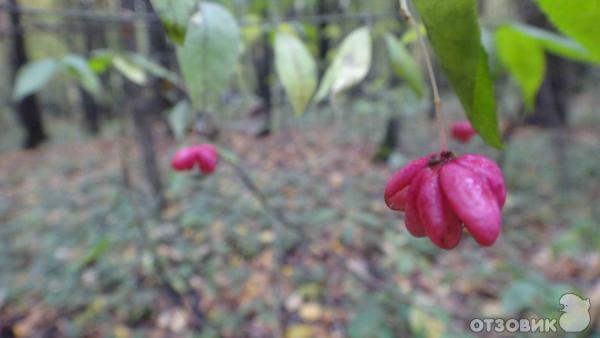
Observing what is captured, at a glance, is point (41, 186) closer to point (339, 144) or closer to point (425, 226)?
point (339, 144)

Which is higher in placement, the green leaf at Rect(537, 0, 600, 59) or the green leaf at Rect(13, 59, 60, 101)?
the green leaf at Rect(537, 0, 600, 59)

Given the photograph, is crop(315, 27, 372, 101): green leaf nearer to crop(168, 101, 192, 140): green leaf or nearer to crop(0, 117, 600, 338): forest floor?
crop(168, 101, 192, 140): green leaf

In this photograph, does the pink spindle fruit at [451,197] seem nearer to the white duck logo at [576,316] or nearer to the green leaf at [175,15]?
the green leaf at [175,15]

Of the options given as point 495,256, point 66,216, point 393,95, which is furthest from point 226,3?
point 393,95

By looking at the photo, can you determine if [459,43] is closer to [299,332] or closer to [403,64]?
[403,64]

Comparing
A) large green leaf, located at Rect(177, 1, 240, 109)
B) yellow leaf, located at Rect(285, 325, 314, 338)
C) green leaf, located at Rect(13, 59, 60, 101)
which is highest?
large green leaf, located at Rect(177, 1, 240, 109)

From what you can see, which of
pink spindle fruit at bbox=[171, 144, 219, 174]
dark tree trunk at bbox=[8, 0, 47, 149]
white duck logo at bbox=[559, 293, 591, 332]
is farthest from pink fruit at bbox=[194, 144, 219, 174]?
dark tree trunk at bbox=[8, 0, 47, 149]

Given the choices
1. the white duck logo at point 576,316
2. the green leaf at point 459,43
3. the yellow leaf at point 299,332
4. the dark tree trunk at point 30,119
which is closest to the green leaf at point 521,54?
the green leaf at point 459,43

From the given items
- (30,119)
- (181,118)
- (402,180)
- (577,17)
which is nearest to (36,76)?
(181,118)
